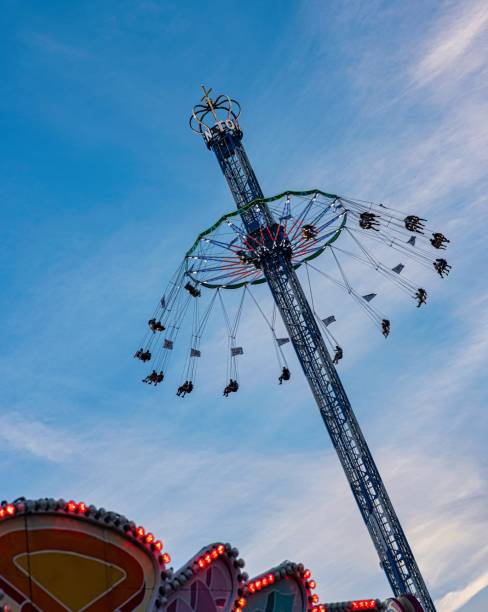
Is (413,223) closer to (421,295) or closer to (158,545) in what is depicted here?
(421,295)

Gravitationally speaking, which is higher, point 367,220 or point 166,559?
point 367,220

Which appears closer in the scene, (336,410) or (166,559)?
(166,559)

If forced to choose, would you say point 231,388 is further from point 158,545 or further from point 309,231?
point 158,545

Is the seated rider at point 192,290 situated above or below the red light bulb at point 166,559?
above

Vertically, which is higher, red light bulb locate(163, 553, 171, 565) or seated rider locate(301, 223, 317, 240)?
seated rider locate(301, 223, 317, 240)

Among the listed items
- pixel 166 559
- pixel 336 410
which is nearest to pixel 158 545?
pixel 166 559

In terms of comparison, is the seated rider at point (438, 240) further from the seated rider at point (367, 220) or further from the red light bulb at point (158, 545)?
the red light bulb at point (158, 545)

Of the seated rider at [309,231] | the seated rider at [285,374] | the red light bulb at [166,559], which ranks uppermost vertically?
Result: the seated rider at [309,231]

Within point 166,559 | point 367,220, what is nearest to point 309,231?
point 367,220

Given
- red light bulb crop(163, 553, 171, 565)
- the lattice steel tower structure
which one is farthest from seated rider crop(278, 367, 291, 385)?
red light bulb crop(163, 553, 171, 565)

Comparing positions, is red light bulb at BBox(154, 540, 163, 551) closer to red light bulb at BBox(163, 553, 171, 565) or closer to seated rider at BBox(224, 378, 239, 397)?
red light bulb at BBox(163, 553, 171, 565)

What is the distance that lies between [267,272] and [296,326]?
2841 millimetres

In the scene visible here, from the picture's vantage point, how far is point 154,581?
19.7 metres

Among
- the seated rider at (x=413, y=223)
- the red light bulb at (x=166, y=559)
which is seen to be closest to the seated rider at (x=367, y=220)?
the seated rider at (x=413, y=223)
